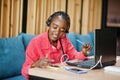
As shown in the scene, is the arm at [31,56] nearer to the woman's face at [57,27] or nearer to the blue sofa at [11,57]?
the woman's face at [57,27]

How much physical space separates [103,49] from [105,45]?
0.04 metres

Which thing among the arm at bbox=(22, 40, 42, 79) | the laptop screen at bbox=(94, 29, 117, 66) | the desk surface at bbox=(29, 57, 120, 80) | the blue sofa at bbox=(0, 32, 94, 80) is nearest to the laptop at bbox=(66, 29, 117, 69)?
the laptop screen at bbox=(94, 29, 117, 66)

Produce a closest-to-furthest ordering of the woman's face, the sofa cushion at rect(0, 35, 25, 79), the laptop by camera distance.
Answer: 1. the laptop
2. the woman's face
3. the sofa cushion at rect(0, 35, 25, 79)

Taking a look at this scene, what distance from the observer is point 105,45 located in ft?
6.02

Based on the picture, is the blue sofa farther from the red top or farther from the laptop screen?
the laptop screen

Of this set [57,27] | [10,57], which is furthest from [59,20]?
[10,57]

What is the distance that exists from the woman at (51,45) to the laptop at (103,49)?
0.22 meters

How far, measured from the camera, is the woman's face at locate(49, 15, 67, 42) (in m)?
2.04

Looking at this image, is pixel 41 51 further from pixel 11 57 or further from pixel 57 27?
pixel 11 57

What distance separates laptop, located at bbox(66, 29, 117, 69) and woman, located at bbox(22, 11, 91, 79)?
0.73 ft

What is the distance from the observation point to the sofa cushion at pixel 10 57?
8.57 ft

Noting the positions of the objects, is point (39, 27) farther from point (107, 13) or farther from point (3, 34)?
point (107, 13)

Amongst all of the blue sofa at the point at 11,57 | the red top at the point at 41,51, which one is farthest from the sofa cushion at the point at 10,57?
the red top at the point at 41,51

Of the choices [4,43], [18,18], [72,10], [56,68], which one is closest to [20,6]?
[18,18]
